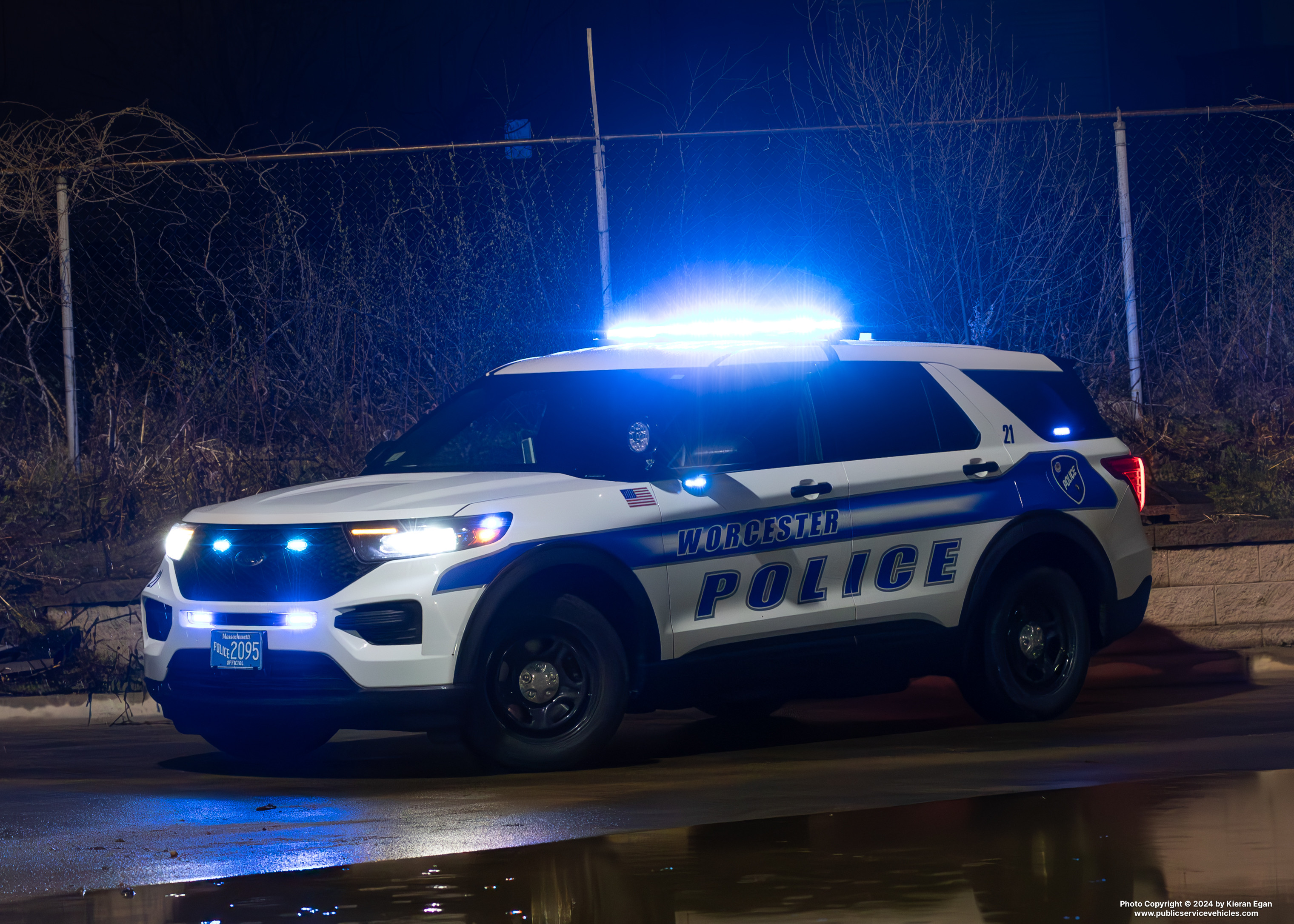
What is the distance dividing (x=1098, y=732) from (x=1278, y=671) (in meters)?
2.89

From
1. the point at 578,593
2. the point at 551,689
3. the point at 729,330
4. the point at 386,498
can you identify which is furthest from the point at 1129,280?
the point at 386,498

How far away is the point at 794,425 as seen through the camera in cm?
888

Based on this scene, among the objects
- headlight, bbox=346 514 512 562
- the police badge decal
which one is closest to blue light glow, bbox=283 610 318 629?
headlight, bbox=346 514 512 562

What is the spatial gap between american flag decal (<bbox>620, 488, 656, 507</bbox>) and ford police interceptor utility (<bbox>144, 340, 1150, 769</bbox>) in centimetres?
2

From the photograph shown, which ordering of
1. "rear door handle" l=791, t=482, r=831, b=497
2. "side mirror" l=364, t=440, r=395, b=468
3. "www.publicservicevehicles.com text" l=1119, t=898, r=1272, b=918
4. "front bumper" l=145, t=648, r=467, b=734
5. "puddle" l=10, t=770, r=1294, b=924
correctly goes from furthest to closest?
1. "side mirror" l=364, t=440, r=395, b=468
2. "rear door handle" l=791, t=482, r=831, b=497
3. "front bumper" l=145, t=648, r=467, b=734
4. "puddle" l=10, t=770, r=1294, b=924
5. "www.publicservicevehicles.com text" l=1119, t=898, r=1272, b=918

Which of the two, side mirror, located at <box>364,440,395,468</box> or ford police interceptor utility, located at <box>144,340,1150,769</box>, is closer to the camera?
ford police interceptor utility, located at <box>144,340,1150,769</box>

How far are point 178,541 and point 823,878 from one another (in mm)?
3753

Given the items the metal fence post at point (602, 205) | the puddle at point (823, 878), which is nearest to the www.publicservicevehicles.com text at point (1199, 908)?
the puddle at point (823, 878)

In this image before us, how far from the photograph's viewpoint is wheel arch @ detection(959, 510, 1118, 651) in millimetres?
9258

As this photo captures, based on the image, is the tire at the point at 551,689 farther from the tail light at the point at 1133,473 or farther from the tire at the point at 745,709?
the tail light at the point at 1133,473

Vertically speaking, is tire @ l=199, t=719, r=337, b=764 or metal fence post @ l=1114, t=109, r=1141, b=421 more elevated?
metal fence post @ l=1114, t=109, r=1141, b=421

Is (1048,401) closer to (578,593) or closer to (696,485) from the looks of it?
(696,485)

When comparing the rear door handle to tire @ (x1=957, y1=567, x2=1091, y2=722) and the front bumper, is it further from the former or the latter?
the front bumper

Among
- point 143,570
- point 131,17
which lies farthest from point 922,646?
point 131,17
